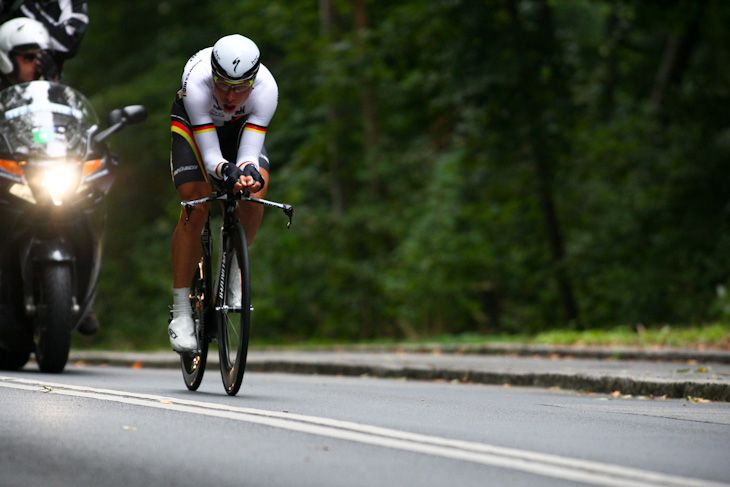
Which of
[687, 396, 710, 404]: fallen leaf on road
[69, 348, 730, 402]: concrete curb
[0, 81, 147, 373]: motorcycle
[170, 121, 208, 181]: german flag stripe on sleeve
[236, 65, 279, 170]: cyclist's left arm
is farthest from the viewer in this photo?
[0, 81, 147, 373]: motorcycle

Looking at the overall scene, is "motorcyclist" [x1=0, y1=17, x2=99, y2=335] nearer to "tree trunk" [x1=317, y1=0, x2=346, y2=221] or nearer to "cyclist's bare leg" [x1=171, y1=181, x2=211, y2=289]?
"cyclist's bare leg" [x1=171, y1=181, x2=211, y2=289]

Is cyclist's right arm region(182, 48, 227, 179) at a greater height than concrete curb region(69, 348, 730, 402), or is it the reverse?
cyclist's right arm region(182, 48, 227, 179)

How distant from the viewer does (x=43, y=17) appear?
9.75m

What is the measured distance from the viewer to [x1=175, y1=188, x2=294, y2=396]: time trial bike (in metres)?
6.76

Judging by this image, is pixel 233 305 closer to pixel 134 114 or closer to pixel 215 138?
pixel 215 138

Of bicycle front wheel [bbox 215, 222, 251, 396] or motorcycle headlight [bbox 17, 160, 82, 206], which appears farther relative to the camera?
motorcycle headlight [bbox 17, 160, 82, 206]

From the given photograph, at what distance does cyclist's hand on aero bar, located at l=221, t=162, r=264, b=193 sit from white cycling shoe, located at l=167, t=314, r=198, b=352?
106cm

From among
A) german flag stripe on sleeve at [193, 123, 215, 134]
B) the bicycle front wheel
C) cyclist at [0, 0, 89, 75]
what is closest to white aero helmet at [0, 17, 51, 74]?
cyclist at [0, 0, 89, 75]

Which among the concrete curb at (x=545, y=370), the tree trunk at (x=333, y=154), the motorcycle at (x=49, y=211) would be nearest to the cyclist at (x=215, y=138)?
the motorcycle at (x=49, y=211)

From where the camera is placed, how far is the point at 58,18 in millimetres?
9750

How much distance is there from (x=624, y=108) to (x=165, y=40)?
44.6 ft

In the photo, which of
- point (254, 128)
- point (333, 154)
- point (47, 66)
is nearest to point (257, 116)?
point (254, 128)

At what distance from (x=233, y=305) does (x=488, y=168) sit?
14.9 meters

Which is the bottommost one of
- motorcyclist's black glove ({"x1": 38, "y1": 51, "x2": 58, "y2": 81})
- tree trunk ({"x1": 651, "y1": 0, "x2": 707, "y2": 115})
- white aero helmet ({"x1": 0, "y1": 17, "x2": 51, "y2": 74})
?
motorcyclist's black glove ({"x1": 38, "y1": 51, "x2": 58, "y2": 81})
